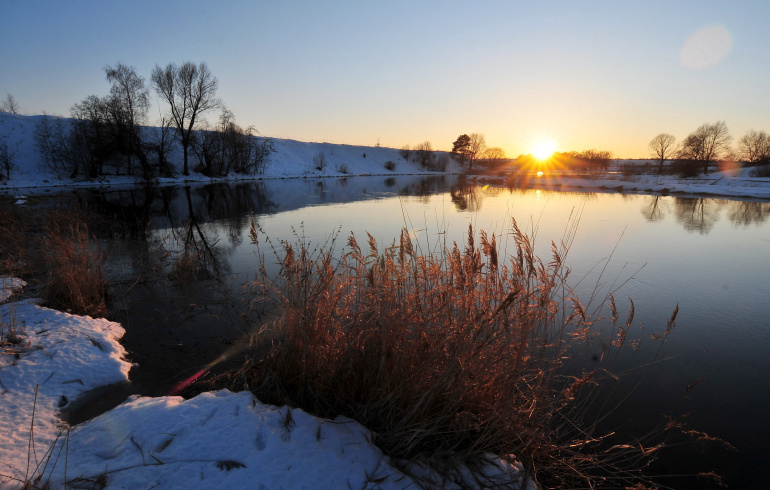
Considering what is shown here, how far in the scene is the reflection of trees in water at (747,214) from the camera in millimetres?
13138

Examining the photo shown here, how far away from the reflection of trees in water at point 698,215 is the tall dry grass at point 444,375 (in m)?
12.3

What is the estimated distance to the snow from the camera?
198cm

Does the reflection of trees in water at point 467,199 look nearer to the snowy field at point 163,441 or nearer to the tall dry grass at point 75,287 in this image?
the tall dry grass at point 75,287

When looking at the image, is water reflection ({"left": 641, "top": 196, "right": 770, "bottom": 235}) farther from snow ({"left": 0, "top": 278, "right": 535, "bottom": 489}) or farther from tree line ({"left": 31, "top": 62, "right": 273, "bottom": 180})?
tree line ({"left": 31, "top": 62, "right": 273, "bottom": 180})

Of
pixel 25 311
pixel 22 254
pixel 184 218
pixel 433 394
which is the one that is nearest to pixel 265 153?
pixel 184 218

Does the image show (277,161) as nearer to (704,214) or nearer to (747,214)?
(704,214)

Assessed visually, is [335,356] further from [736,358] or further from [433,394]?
[736,358]

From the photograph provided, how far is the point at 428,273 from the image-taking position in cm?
314

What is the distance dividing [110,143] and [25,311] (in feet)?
123

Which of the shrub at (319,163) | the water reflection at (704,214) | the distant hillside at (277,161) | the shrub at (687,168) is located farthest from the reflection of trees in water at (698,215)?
the shrub at (319,163)

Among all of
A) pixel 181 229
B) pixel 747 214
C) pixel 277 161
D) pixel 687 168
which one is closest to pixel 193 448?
pixel 181 229

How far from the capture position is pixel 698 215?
14.8 meters

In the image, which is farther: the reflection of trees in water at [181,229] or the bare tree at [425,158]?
the bare tree at [425,158]

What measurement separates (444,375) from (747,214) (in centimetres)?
1988
